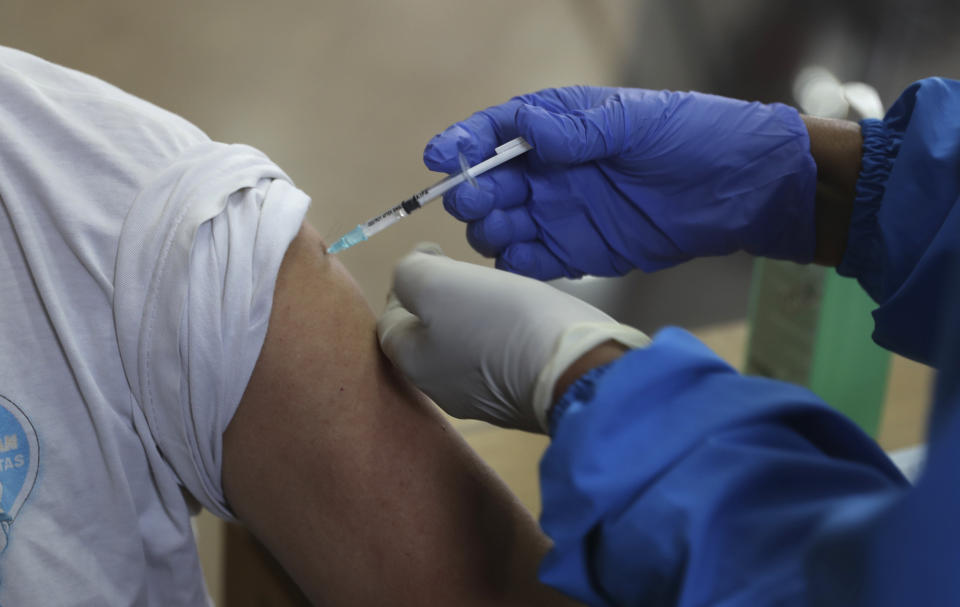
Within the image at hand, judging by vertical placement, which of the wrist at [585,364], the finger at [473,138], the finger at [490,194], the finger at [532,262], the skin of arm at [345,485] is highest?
the finger at [473,138]

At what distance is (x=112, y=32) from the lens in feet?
4.91

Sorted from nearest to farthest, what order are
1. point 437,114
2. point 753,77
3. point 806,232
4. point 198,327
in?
point 198,327 < point 806,232 < point 437,114 < point 753,77

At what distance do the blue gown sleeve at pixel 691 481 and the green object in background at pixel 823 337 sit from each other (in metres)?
1.01

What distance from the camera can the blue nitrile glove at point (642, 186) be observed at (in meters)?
1.07

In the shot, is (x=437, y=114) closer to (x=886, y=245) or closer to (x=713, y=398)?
(x=886, y=245)

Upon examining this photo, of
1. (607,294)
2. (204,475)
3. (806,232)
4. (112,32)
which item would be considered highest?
(112,32)

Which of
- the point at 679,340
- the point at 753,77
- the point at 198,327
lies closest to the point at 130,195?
the point at 198,327

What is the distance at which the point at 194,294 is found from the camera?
817mm

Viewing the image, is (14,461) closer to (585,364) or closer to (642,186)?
(585,364)

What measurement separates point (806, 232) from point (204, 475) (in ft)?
2.82

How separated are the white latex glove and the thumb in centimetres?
19

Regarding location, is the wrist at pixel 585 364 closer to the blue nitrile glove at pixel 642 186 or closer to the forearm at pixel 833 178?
the blue nitrile glove at pixel 642 186

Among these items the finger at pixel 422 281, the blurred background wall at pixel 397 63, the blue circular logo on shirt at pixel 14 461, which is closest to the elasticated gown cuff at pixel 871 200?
the finger at pixel 422 281

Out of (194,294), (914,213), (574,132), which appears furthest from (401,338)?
(914,213)
